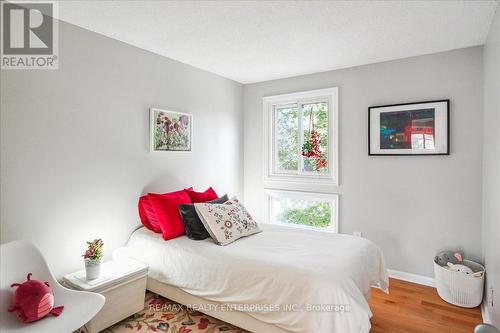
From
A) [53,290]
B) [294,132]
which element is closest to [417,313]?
[294,132]

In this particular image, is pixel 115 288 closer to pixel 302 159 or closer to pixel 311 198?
pixel 311 198

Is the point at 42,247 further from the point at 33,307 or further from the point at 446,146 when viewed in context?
the point at 446,146

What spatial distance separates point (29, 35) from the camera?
2.29 m

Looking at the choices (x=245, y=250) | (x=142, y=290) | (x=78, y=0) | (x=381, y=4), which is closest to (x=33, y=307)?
(x=142, y=290)

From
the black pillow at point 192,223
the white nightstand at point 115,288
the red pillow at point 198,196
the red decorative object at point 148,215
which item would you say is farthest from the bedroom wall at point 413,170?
the white nightstand at point 115,288

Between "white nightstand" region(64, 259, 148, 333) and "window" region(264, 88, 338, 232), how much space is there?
2219 mm

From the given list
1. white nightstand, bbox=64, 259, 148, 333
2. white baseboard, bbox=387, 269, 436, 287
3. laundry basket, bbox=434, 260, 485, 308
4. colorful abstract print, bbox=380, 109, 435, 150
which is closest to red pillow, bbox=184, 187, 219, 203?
white nightstand, bbox=64, 259, 148, 333

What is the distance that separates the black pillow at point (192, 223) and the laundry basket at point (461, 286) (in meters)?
2.34

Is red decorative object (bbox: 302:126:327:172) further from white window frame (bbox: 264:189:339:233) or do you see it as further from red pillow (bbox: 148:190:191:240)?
red pillow (bbox: 148:190:191:240)

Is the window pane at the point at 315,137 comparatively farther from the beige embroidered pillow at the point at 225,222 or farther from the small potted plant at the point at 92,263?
the small potted plant at the point at 92,263

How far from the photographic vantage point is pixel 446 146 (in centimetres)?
304

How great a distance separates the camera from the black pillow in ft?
9.04

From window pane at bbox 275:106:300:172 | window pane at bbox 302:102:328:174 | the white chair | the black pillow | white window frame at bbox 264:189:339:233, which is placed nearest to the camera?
the white chair

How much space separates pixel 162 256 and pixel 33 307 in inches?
40.1
